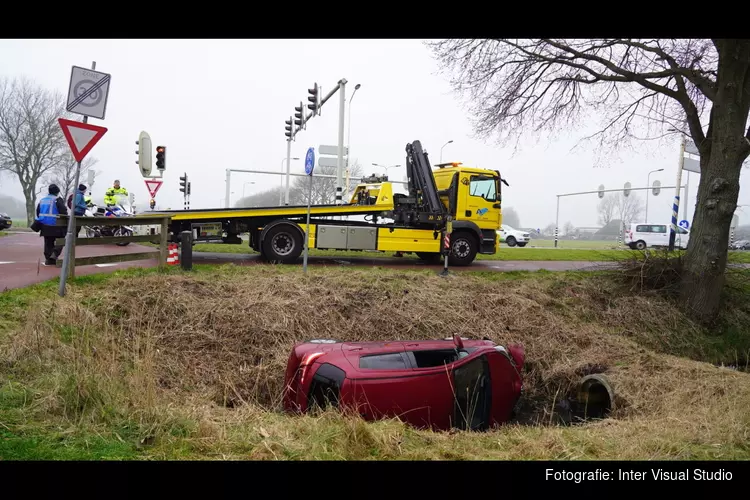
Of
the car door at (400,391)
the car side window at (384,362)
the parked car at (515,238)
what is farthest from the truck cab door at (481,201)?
the parked car at (515,238)

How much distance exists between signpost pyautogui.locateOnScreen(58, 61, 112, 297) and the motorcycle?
8712mm

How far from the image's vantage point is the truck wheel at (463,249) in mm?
15461

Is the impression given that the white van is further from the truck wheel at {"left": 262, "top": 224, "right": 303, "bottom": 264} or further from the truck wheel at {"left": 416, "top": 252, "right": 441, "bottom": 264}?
the truck wheel at {"left": 262, "top": 224, "right": 303, "bottom": 264}

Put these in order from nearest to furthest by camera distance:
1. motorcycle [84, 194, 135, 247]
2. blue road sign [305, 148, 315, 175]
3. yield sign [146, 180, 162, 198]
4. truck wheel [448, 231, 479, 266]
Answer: blue road sign [305, 148, 315, 175], truck wheel [448, 231, 479, 266], motorcycle [84, 194, 135, 247], yield sign [146, 180, 162, 198]

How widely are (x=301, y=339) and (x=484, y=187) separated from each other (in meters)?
9.11

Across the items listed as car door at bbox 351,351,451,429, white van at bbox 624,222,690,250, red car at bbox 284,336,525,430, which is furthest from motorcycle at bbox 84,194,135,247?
white van at bbox 624,222,690,250

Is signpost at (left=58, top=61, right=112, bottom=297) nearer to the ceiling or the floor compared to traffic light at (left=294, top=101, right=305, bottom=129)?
nearer to the floor

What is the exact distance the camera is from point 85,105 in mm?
7320

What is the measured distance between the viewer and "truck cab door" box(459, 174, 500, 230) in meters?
15.6

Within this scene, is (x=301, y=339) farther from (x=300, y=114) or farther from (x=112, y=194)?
(x=300, y=114)

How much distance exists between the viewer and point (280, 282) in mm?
9984

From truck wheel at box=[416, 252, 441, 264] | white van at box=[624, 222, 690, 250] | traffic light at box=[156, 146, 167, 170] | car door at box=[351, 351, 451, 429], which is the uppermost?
traffic light at box=[156, 146, 167, 170]

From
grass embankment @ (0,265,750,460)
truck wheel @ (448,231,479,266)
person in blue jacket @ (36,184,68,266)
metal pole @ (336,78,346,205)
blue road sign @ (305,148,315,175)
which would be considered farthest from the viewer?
metal pole @ (336,78,346,205)

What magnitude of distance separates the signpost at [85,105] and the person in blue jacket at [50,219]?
4159mm
